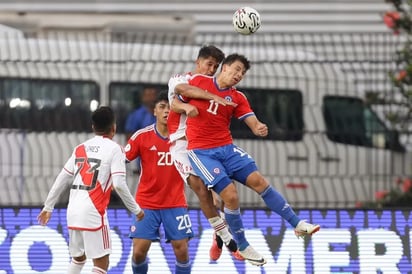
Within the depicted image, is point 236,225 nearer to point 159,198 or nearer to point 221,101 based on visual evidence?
point 159,198

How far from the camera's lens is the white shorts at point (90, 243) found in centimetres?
1138

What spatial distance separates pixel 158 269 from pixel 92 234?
2379 mm

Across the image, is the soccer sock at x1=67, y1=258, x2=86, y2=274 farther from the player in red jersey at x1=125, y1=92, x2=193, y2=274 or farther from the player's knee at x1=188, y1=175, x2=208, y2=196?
the player's knee at x1=188, y1=175, x2=208, y2=196

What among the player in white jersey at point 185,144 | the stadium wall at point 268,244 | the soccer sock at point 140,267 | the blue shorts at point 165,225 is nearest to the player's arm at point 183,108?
the player in white jersey at point 185,144

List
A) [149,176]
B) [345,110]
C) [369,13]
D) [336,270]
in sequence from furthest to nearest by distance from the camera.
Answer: [369,13] < [345,110] < [336,270] < [149,176]

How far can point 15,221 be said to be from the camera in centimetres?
1377

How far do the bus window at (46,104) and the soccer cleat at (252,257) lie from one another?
548 centimetres

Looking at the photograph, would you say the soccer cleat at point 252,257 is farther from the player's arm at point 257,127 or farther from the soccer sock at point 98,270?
the soccer sock at point 98,270

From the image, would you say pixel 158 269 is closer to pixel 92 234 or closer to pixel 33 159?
pixel 92 234

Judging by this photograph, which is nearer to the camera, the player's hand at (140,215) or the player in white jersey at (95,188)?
the player in white jersey at (95,188)

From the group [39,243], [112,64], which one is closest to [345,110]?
[112,64]

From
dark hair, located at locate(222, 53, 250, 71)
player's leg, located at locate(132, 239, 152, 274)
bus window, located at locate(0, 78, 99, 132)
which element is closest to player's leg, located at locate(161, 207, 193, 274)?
player's leg, located at locate(132, 239, 152, 274)

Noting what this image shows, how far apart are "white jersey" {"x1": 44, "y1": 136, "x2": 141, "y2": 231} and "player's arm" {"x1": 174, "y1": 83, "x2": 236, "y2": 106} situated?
2.69 feet

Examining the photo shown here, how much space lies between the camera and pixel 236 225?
12.0 m
